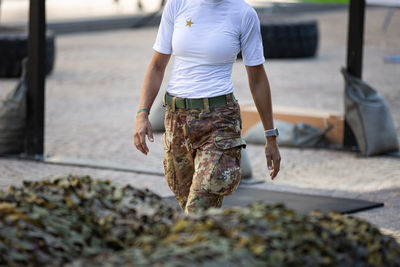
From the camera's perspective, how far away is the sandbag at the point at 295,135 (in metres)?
Answer: 8.28

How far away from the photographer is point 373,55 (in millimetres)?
17344

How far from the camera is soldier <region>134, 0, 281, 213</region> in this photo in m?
3.61

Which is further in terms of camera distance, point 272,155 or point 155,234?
point 272,155

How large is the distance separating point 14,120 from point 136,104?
3629mm

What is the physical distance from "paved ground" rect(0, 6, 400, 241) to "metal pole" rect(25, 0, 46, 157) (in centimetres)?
27

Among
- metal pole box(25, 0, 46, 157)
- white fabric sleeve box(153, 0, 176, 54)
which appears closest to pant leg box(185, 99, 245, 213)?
white fabric sleeve box(153, 0, 176, 54)

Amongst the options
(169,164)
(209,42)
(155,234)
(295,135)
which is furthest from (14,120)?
(155,234)

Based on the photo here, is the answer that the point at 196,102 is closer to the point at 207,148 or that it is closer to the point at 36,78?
the point at 207,148

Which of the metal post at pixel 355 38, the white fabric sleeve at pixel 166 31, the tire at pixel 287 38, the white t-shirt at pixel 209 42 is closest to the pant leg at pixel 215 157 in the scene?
the white t-shirt at pixel 209 42

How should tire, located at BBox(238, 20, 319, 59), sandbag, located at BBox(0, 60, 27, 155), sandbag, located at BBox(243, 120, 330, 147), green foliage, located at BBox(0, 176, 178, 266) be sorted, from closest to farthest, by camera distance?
1. green foliage, located at BBox(0, 176, 178, 266)
2. sandbag, located at BBox(0, 60, 27, 155)
3. sandbag, located at BBox(243, 120, 330, 147)
4. tire, located at BBox(238, 20, 319, 59)

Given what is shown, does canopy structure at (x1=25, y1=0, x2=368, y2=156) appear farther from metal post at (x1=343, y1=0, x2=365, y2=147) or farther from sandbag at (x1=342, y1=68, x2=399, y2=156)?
sandbag at (x1=342, y1=68, x2=399, y2=156)

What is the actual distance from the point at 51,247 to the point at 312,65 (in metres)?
14.2

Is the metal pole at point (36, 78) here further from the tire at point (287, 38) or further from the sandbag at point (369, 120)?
the tire at point (287, 38)

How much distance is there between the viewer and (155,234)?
2.24m
